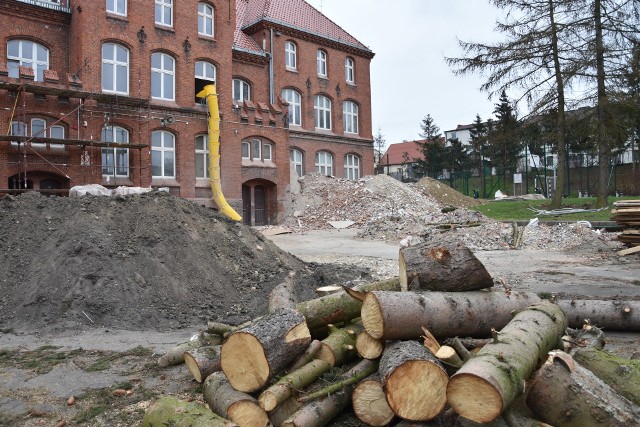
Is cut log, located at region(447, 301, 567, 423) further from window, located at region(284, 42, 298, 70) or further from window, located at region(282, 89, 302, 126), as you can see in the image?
window, located at region(284, 42, 298, 70)

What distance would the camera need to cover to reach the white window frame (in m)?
25.9

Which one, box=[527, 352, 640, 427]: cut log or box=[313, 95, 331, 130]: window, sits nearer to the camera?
box=[527, 352, 640, 427]: cut log

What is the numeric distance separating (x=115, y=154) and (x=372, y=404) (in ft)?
70.7

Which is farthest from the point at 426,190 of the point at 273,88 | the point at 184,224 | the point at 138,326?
the point at 138,326

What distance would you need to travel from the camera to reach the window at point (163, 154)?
23.7m

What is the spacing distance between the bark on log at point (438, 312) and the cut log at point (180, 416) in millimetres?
1272

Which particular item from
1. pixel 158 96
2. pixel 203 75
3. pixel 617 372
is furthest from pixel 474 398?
pixel 203 75

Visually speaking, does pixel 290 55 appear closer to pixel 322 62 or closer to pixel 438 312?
pixel 322 62

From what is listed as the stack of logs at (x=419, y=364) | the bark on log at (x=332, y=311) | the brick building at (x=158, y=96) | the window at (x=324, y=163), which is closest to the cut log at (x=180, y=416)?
the stack of logs at (x=419, y=364)

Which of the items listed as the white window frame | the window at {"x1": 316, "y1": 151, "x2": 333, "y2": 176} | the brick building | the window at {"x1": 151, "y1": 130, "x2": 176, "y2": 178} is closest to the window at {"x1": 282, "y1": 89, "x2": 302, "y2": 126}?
the brick building

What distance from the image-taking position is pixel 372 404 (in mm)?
3264

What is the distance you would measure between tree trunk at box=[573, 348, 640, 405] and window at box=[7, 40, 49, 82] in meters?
23.7

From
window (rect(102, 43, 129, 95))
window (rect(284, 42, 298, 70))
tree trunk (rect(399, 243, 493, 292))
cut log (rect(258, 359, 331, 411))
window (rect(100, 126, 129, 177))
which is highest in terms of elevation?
window (rect(284, 42, 298, 70))

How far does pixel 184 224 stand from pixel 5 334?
3529 mm
